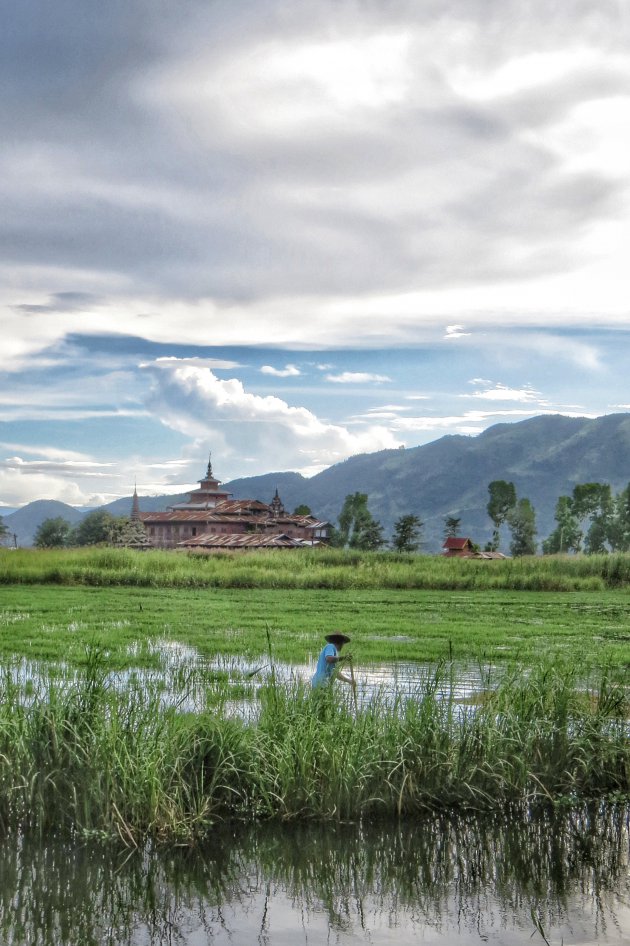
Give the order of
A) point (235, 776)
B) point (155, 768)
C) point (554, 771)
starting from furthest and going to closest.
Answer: point (554, 771) → point (235, 776) → point (155, 768)

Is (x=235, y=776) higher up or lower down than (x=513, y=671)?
lower down

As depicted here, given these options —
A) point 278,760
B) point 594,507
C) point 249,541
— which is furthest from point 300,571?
point 594,507

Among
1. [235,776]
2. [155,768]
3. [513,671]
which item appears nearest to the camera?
[155,768]

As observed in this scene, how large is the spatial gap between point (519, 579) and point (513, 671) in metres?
29.4

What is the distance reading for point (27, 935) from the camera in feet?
23.1

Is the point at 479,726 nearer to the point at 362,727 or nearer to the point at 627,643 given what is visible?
the point at 362,727

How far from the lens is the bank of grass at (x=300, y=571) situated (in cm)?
3709

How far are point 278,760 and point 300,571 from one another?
31.9 metres

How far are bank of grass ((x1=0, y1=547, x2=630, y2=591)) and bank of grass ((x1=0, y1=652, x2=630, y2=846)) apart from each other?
87.7 ft

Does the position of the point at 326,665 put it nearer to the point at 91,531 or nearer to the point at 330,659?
the point at 330,659

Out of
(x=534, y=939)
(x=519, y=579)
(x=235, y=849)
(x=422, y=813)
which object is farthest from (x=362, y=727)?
(x=519, y=579)

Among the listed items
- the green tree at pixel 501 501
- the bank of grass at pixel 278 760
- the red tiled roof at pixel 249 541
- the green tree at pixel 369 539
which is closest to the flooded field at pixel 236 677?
the bank of grass at pixel 278 760

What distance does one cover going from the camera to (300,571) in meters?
40.8

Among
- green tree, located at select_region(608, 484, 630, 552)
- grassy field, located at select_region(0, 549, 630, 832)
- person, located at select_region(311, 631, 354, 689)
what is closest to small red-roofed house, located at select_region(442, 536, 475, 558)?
green tree, located at select_region(608, 484, 630, 552)
